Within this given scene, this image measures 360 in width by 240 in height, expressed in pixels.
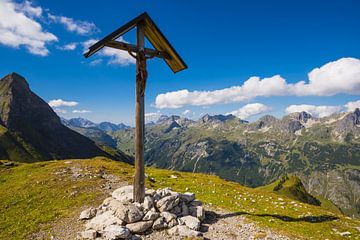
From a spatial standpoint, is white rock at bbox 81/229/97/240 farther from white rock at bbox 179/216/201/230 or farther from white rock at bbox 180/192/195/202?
white rock at bbox 180/192/195/202

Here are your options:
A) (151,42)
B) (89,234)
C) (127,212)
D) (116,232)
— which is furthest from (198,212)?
(151,42)

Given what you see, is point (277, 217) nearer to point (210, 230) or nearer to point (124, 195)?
point (210, 230)

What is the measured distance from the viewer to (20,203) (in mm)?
23672

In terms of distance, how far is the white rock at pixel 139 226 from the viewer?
16438mm

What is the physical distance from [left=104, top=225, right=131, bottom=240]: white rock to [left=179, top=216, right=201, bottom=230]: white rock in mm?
4174

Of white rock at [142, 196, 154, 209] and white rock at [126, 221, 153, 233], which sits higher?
white rock at [142, 196, 154, 209]

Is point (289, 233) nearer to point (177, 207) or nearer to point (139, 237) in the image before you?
point (177, 207)

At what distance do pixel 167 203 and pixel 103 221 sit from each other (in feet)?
14.9

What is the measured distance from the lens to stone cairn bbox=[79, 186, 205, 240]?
624 inches

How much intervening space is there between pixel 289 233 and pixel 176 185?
1842 centimetres

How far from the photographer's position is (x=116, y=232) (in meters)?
15.1

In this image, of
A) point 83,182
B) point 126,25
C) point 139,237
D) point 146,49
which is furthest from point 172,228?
point 83,182

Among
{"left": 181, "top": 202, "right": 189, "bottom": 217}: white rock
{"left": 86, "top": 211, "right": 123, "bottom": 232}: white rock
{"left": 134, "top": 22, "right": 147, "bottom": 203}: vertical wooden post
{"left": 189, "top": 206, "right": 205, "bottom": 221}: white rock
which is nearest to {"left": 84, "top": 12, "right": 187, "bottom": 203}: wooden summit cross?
{"left": 134, "top": 22, "right": 147, "bottom": 203}: vertical wooden post

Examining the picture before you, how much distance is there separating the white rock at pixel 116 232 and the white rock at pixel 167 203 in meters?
3.76
